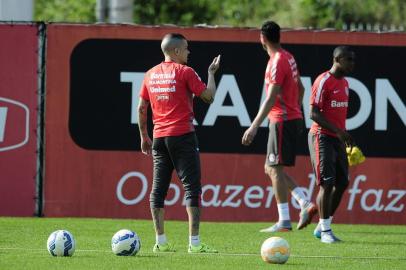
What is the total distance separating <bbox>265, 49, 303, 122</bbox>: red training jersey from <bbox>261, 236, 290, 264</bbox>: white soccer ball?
275cm

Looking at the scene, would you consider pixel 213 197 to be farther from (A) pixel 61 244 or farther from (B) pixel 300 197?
(A) pixel 61 244

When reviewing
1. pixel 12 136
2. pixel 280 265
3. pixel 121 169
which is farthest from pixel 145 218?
pixel 280 265

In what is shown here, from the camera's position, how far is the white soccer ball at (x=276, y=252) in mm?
10602

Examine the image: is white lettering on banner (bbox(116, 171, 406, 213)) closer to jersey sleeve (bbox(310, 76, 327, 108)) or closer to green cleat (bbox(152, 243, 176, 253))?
jersey sleeve (bbox(310, 76, 327, 108))

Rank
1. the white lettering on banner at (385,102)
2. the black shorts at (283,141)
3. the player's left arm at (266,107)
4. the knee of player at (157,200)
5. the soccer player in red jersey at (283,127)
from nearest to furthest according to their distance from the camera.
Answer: the knee of player at (157,200), the player's left arm at (266,107), the soccer player in red jersey at (283,127), the black shorts at (283,141), the white lettering on banner at (385,102)

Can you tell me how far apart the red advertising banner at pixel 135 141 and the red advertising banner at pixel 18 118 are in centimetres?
21

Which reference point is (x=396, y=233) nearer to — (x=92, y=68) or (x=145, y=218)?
(x=145, y=218)

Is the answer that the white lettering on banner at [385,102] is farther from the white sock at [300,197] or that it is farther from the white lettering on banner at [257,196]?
the white sock at [300,197]

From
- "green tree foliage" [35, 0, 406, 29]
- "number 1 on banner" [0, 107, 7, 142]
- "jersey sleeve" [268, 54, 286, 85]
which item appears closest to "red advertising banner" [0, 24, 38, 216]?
"number 1 on banner" [0, 107, 7, 142]

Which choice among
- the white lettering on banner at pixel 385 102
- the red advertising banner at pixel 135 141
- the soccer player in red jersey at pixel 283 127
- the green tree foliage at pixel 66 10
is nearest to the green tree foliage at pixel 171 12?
the green tree foliage at pixel 66 10

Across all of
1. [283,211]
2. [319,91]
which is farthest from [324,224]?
[319,91]

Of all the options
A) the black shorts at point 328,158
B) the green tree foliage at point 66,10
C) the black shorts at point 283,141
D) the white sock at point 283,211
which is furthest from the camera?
the green tree foliage at point 66,10

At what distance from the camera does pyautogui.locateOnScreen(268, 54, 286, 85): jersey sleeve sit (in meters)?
13.0

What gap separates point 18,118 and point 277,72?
4288mm
